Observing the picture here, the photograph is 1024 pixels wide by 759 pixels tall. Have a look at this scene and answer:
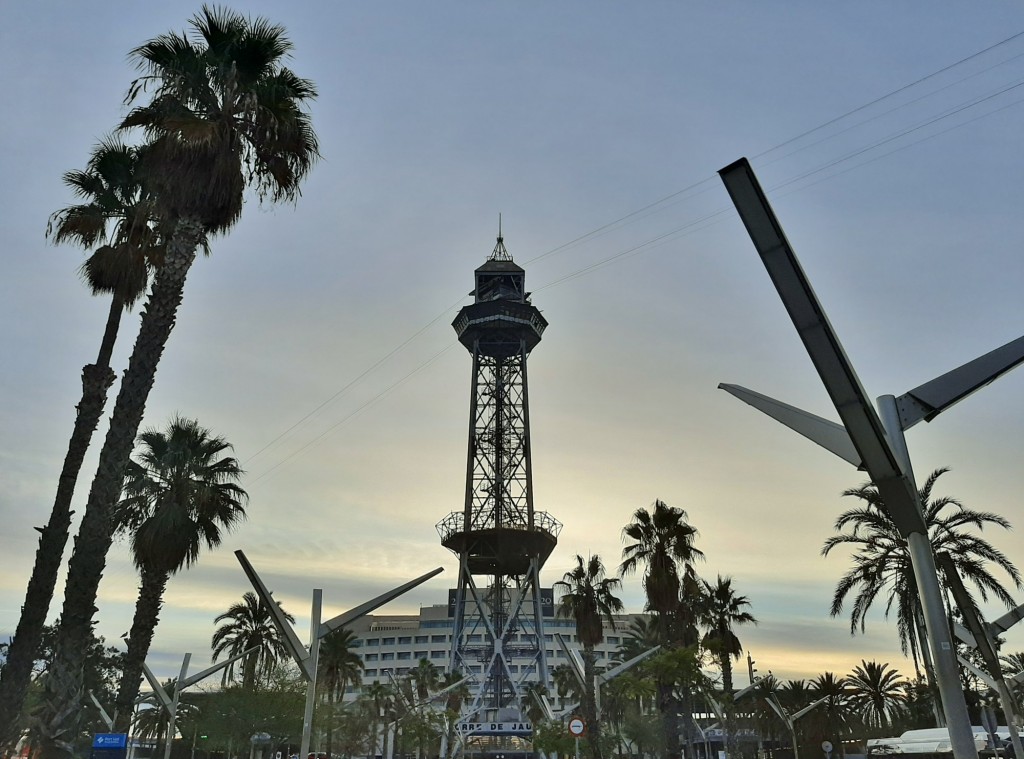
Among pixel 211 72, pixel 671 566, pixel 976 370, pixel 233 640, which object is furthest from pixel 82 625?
pixel 233 640

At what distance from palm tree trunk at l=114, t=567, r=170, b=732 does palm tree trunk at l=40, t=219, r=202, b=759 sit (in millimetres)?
13998

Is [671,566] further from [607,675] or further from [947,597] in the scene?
[947,597]

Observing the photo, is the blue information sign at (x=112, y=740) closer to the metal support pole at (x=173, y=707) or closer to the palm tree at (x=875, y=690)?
the metal support pole at (x=173, y=707)

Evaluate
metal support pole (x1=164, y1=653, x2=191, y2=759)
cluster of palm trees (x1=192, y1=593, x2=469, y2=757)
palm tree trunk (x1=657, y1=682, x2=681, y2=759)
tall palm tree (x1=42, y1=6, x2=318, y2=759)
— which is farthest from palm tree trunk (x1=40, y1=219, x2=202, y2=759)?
cluster of palm trees (x1=192, y1=593, x2=469, y2=757)

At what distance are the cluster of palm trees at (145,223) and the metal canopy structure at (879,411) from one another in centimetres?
1356

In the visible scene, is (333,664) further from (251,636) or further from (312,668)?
(312,668)

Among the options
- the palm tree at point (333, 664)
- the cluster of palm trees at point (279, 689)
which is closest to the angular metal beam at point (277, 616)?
the cluster of palm trees at point (279, 689)

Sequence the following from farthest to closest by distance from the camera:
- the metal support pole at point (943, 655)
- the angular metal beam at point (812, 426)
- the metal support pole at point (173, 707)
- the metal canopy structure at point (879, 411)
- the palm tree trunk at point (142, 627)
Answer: the metal support pole at point (173, 707)
the palm tree trunk at point (142, 627)
the angular metal beam at point (812, 426)
the metal support pole at point (943, 655)
the metal canopy structure at point (879, 411)

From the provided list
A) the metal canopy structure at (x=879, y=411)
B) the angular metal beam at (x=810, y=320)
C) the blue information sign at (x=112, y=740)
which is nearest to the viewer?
the angular metal beam at (x=810, y=320)

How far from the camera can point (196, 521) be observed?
31719 mm

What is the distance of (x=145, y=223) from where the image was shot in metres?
22.3

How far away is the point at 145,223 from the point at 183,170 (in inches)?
129

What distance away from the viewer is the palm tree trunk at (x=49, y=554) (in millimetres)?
17328

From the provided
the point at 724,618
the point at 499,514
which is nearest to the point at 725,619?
the point at 724,618
